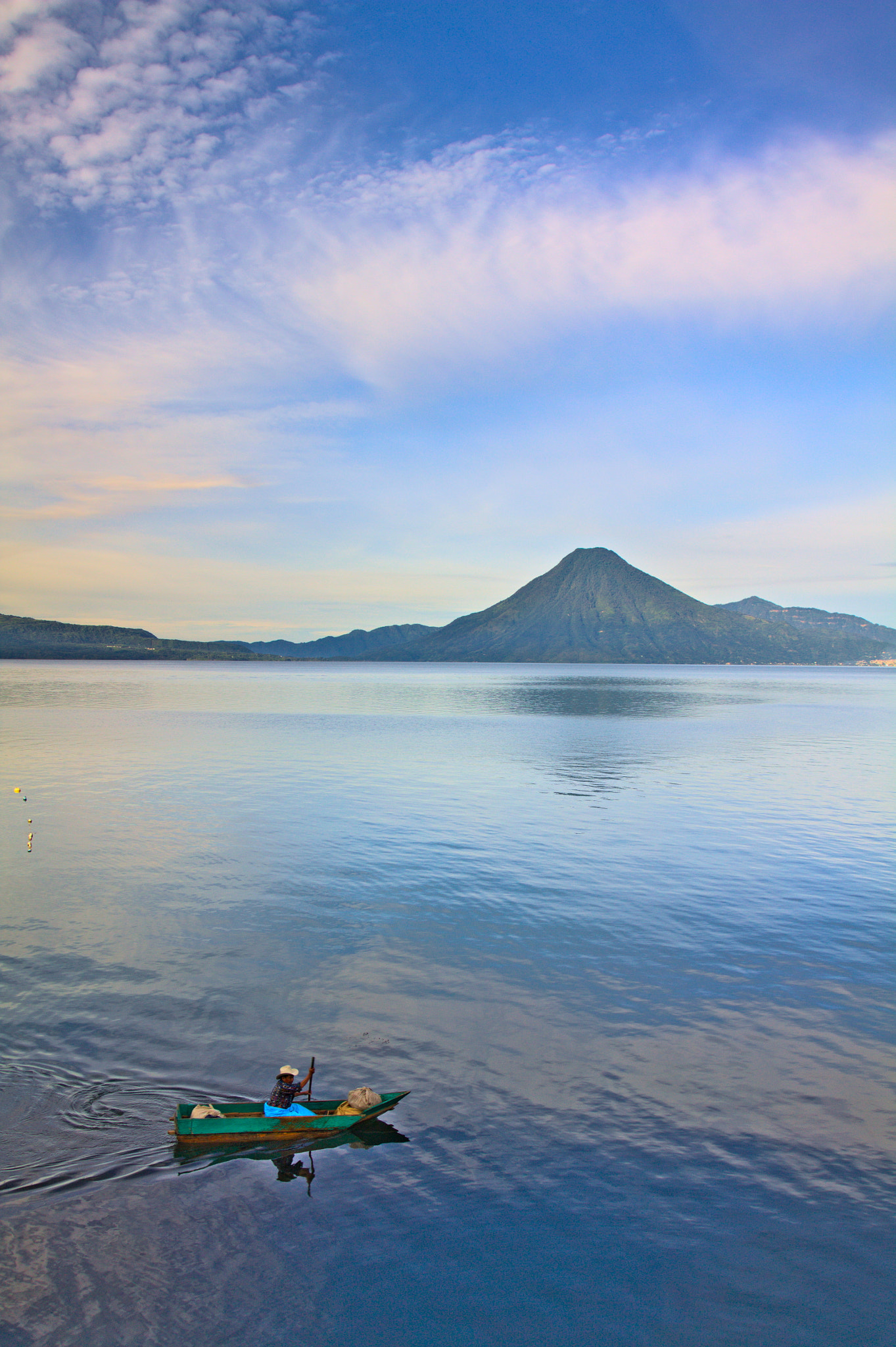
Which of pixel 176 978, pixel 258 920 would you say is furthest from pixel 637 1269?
pixel 258 920

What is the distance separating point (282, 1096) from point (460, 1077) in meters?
4.37

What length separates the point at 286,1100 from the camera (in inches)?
610

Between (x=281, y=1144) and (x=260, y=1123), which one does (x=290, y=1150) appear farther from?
(x=260, y=1123)

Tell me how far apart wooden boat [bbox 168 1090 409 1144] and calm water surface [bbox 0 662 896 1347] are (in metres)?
0.43

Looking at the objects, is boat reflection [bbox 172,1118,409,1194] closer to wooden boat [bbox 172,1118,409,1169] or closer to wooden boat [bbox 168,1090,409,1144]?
wooden boat [bbox 172,1118,409,1169]

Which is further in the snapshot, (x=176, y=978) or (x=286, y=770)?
(x=286, y=770)

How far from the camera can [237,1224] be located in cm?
1338

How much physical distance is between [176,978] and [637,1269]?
15.7 meters

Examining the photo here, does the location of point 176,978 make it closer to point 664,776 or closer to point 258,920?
point 258,920

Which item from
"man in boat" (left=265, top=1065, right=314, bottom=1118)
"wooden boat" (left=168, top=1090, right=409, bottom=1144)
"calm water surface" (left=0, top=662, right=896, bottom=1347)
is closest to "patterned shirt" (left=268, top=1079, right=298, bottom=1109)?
"man in boat" (left=265, top=1065, right=314, bottom=1118)

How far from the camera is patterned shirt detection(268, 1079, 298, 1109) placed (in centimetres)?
1545

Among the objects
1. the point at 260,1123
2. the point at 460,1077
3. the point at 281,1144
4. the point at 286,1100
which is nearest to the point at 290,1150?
the point at 281,1144

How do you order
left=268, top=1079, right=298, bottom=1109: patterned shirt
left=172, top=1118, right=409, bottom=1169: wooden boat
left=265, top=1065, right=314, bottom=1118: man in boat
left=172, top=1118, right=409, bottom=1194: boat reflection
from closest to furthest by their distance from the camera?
1. left=172, top=1118, right=409, bottom=1194: boat reflection
2. left=172, top=1118, right=409, bottom=1169: wooden boat
3. left=265, top=1065, right=314, bottom=1118: man in boat
4. left=268, top=1079, right=298, bottom=1109: patterned shirt

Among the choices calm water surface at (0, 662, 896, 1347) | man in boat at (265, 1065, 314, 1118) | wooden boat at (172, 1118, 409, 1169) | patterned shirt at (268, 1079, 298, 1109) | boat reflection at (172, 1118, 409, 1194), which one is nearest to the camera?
calm water surface at (0, 662, 896, 1347)
